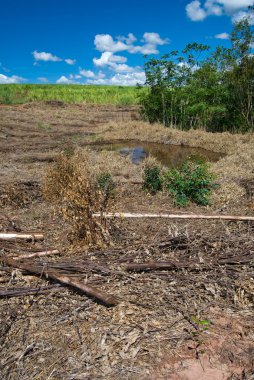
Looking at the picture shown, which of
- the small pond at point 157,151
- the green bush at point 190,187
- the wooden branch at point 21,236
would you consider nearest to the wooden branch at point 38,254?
the wooden branch at point 21,236

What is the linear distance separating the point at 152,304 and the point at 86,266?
0.84 meters

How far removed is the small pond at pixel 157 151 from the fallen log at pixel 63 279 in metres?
8.91

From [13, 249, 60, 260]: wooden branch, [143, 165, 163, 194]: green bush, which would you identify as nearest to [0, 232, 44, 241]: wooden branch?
[13, 249, 60, 260]: wooden branch

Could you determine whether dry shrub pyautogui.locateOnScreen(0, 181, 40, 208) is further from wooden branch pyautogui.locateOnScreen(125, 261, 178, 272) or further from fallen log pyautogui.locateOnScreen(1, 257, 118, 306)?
wooden branch pyautogui.locateOnScreen(125, 261, 178, 272)

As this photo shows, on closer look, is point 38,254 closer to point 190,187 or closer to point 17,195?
point 17,195

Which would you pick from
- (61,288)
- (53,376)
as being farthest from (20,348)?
(61,288)

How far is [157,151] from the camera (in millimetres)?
14664

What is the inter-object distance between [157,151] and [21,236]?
10584 millimetres

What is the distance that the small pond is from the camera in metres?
13.2

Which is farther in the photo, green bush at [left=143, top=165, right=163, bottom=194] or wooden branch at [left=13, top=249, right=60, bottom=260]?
green bush at [left=143, top=165, right=163, bottom=194]

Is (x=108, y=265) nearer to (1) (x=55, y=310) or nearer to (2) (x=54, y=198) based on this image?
(1) (x=55, y=310)

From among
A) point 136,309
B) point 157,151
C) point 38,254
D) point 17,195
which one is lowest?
point 136,309

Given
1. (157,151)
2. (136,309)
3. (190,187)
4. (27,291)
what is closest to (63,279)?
(27,291)

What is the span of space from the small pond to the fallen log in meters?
8.91
